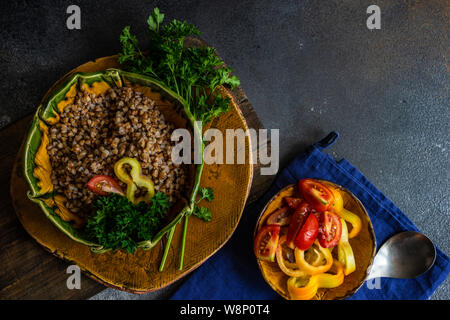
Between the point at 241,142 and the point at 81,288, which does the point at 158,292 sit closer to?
the point at 81,288

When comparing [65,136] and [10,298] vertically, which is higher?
[65,136]

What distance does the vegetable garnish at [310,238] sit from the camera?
1793 millimetres

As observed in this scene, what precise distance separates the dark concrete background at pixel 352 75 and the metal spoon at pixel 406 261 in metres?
0.31

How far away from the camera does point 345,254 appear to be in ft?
6.05

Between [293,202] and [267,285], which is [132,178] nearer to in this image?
[293,202]

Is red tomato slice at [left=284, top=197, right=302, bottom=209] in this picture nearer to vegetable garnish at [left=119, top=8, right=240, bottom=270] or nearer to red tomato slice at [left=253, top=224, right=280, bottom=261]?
red tomato slice at [left=253, top=224, right=280, bottom=261]

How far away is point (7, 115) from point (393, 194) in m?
2.49

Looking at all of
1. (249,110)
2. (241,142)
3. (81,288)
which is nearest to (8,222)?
(81,288)

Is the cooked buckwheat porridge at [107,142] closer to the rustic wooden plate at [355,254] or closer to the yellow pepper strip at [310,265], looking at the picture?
the rustic wooden plate at [355,254]

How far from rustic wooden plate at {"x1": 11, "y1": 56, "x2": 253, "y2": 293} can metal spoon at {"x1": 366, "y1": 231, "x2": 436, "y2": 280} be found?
36.4 inches

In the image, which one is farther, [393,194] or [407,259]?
[393,194]

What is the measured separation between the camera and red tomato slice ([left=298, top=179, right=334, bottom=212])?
1.79 m

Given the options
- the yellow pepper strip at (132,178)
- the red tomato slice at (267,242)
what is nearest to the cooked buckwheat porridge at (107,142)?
the yellow pepper strip at (132,178)

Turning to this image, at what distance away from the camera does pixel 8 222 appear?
184cm
